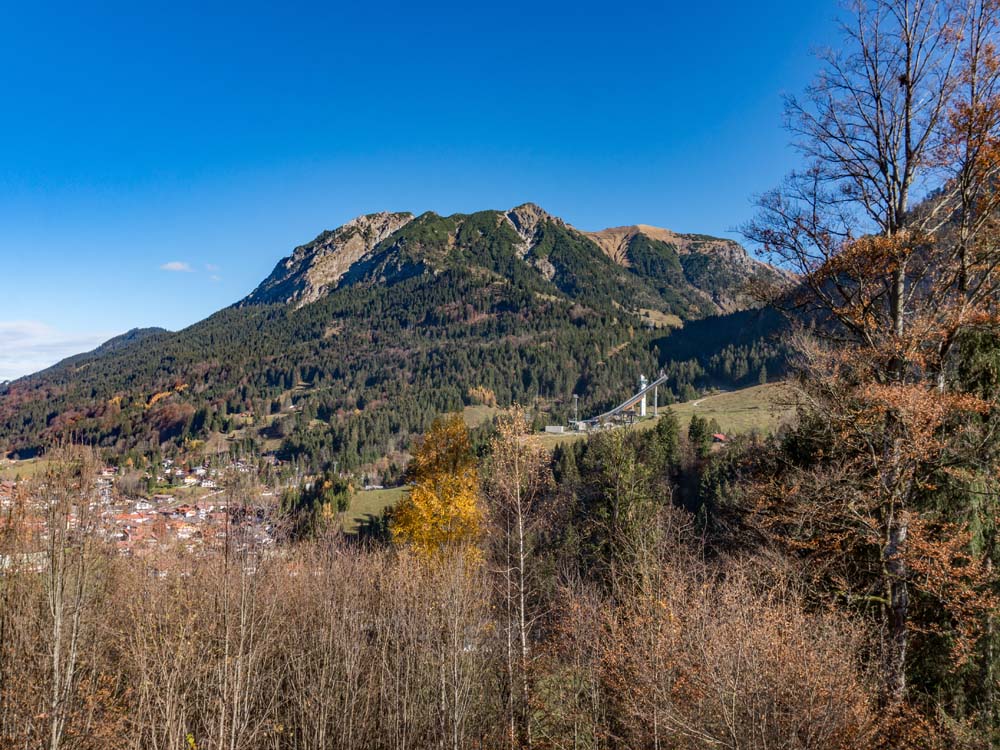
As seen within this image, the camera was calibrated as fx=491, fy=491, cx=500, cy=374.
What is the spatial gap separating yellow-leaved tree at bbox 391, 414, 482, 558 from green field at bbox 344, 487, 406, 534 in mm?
63403

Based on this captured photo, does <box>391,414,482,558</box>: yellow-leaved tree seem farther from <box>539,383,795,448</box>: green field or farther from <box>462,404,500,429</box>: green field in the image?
<box>462,404,500,429</box>: green field

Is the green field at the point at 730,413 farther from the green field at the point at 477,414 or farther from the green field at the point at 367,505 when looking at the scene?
the green field at the point at 477,414

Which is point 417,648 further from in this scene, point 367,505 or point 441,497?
point 367,505

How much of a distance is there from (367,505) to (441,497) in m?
79.1

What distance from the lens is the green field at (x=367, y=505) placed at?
84.1 meters

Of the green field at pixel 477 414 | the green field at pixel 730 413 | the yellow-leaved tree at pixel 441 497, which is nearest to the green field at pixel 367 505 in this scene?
the green field at pixel 730 413

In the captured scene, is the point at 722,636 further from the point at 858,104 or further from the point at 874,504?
the point at 858,104

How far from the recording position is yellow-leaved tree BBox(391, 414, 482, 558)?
1875cm

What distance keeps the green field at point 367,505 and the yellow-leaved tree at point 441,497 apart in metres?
63.4

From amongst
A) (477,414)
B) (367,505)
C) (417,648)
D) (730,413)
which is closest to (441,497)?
(417,648)

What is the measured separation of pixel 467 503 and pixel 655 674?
37.0ft

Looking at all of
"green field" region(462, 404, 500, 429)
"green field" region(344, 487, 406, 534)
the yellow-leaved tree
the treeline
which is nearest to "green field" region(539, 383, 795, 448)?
"green field" region(344, 487, 406, 534)

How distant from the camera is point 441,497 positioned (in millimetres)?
19250

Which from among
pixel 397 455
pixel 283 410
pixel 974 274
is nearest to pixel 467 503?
pixel 974 274
